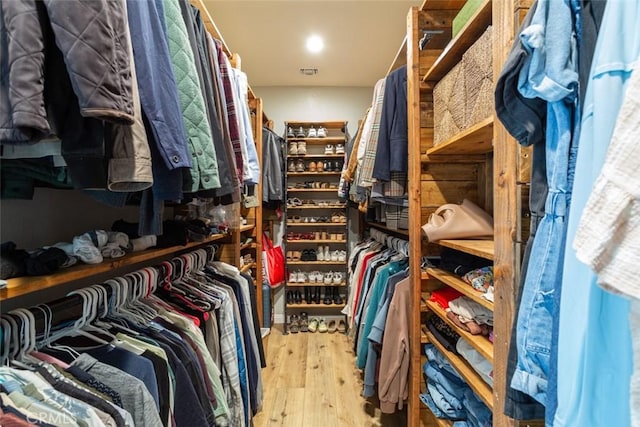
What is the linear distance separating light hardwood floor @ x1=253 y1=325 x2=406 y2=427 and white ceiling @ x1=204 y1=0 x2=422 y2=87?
2.58m

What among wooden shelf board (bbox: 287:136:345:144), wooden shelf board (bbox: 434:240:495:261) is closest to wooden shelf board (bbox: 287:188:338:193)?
wooden shelf board (bbox: 287:136:345:144)

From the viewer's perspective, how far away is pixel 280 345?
2871 mm

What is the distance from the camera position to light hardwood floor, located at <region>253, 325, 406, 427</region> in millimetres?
1877

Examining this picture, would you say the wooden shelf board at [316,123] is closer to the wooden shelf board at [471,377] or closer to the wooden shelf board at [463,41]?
the wooden shelf board at [463,41]

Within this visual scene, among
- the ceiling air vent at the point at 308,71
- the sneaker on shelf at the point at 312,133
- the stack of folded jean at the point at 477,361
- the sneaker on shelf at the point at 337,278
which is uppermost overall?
the ceiling air vent at the point at 308,71

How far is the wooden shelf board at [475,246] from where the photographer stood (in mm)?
896

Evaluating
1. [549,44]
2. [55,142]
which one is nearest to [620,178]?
[549,44]

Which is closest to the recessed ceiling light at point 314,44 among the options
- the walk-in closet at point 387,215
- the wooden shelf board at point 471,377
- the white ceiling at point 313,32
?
the white ceiling at point 313,32

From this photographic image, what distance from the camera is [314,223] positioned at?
318 cm

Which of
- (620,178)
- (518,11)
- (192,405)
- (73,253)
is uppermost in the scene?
(518,11)

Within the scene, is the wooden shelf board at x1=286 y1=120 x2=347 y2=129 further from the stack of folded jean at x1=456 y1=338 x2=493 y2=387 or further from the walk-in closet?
the stack of folded jean at x1=456 y1=338 x2=493 y2=387

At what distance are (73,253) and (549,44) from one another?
1.10 m

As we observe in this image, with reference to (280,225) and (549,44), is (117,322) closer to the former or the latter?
(549,44)

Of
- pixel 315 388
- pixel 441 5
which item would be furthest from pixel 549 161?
pixel 315 388
